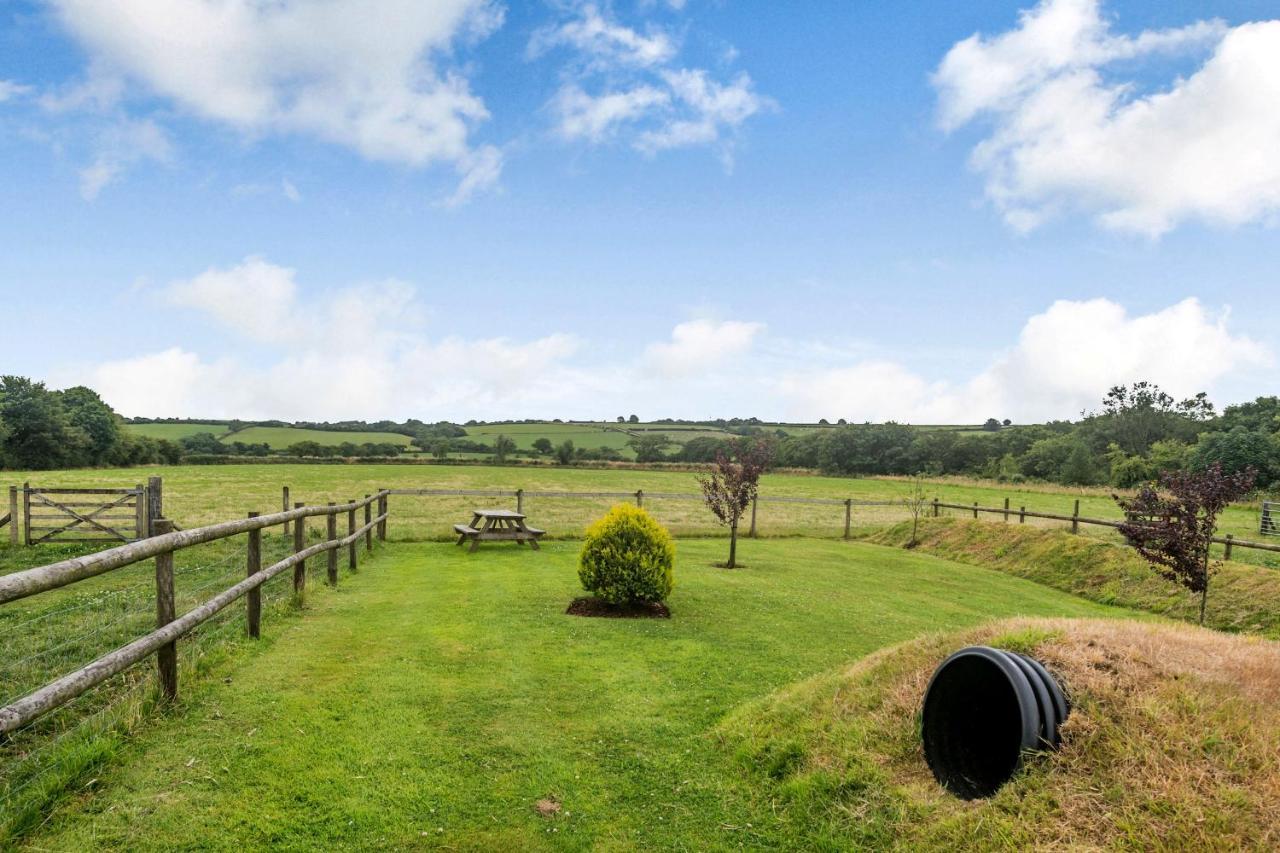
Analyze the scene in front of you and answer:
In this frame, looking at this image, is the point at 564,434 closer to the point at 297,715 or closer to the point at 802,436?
the point at 802,436

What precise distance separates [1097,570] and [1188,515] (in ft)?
17.6

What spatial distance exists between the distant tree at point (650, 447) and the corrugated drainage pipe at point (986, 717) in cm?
7024

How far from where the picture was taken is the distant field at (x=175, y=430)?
84.1m

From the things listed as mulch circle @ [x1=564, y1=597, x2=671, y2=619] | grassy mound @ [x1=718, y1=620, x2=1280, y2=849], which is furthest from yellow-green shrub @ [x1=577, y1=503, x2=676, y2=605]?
grassy mound @ [x1=718, y1=620, x2=1280, y2=849]

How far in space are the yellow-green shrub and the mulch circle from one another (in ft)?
0.36

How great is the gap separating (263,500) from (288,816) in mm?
34530

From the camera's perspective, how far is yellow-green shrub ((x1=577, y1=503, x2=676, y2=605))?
975 centimetres

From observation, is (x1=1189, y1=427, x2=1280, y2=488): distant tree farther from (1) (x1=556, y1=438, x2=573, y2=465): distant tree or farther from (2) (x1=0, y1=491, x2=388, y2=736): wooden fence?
(2) (x1=0, y1=491, x2=388, y2=736): wooden fence

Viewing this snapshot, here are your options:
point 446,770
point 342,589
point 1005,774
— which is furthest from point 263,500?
point 1005,774

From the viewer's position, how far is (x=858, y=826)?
12.5 feet

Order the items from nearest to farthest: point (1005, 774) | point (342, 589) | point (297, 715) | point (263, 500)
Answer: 1. point (1005, 774)
2. point (297, 715)
3. point (342, 589)
4. point (263, 500)

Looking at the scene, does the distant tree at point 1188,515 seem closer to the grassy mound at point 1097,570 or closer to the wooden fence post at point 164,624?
the grassy mound at point 1097,570

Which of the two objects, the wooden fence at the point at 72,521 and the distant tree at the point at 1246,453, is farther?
the distant tree at the point at 1246,453

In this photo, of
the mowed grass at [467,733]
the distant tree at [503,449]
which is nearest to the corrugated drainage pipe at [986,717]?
the mowed grass at [467,733]
